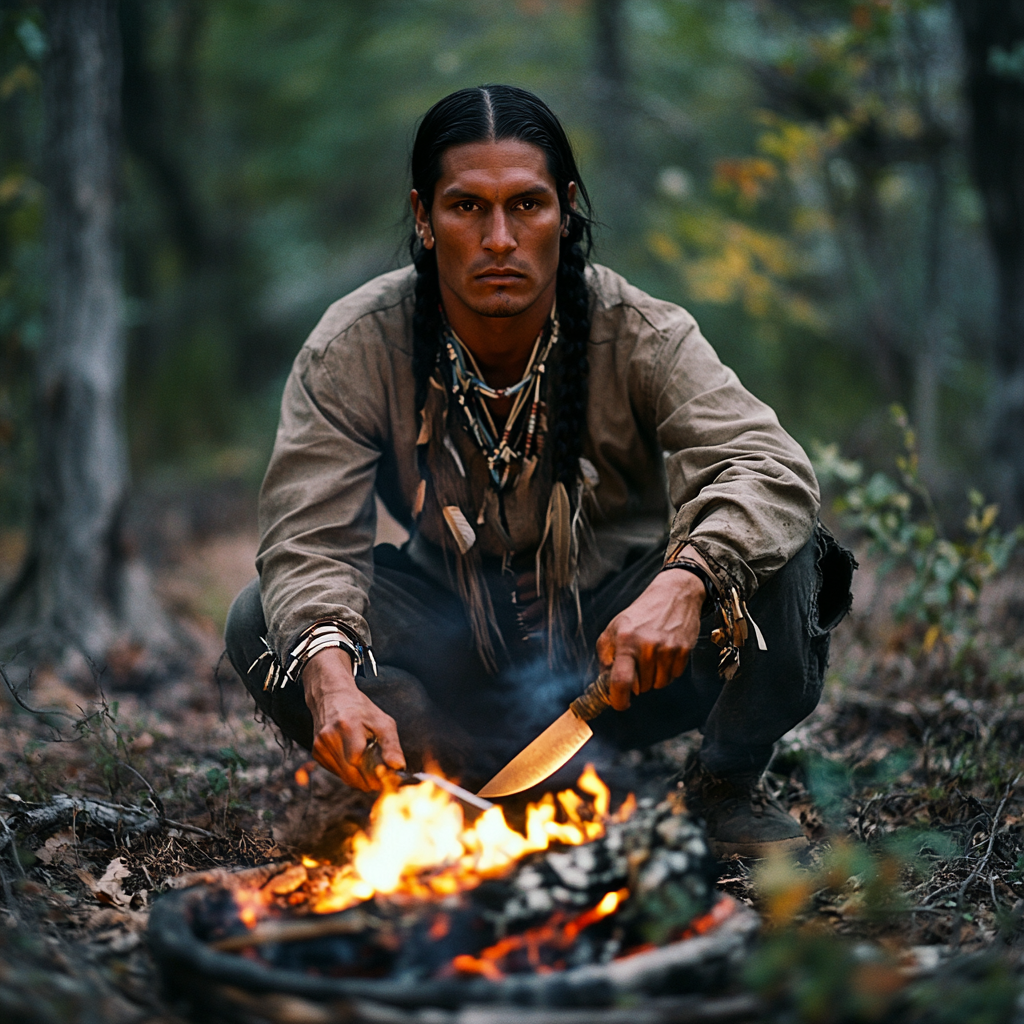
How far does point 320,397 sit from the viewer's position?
2723 millimetres

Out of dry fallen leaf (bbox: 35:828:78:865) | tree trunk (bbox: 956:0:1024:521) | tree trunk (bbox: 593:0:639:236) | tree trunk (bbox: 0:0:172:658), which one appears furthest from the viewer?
tree trunk (bbox: 593:0:639:236)

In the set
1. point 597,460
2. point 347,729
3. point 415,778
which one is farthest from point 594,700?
point 597,460

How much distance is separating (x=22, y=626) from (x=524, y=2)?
928 centimetres

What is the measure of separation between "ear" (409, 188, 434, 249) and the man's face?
103 millimetres

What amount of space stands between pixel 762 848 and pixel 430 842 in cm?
92

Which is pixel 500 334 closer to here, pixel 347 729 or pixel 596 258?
pixel 347 729

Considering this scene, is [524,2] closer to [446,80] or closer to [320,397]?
[446,80]

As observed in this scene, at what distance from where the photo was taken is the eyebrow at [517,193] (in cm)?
260

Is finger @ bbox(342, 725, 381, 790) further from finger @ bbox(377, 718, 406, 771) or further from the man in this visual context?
the man

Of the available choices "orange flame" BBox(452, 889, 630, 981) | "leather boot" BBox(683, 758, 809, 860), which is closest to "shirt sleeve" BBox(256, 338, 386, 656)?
"orange flame" BBox(452, 889, 630, 981)

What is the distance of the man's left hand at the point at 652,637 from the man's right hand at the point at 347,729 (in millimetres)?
478

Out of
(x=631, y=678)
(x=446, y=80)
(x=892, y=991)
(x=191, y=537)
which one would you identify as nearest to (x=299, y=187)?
(x=446, y=80)

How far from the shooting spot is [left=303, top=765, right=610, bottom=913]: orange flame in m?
1.96

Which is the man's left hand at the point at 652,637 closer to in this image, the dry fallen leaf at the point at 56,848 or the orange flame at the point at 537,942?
the orange flame at the point at 537,942
